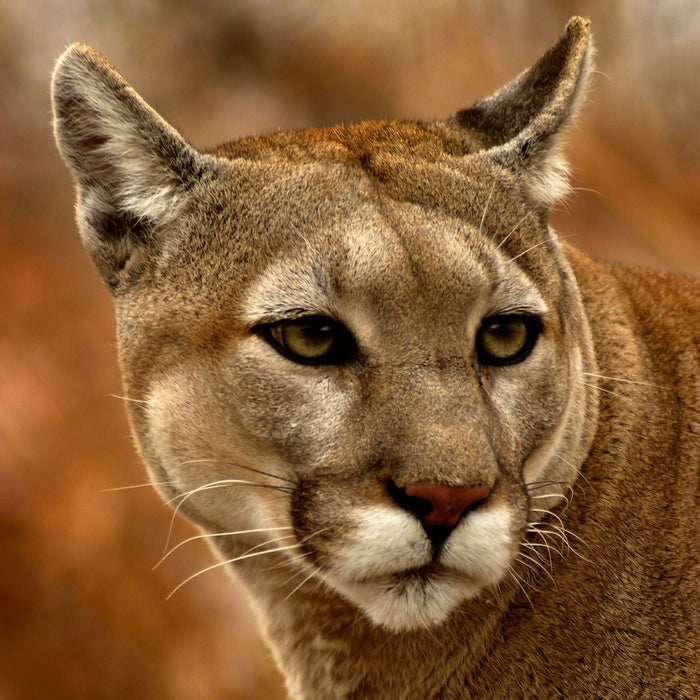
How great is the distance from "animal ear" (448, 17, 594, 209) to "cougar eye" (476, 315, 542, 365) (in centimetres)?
43

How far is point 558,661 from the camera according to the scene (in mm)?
2438

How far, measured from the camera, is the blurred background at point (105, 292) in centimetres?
497

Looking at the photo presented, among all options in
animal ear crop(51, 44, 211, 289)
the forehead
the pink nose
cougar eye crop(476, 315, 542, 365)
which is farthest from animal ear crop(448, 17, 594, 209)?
the pink nose

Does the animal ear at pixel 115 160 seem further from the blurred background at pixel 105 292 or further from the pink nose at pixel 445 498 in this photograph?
the blurred background at pixel 105 292

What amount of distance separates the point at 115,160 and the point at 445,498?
132 centimetres

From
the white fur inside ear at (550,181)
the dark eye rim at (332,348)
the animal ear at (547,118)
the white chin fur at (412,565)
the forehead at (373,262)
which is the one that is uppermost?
the animal ear at (547,118)

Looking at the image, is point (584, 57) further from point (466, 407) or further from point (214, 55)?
point (214, 55)

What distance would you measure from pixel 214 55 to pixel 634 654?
4425 millimetres

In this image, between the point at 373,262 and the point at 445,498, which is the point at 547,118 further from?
the point at 445,498

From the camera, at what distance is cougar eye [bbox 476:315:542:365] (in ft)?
7.88

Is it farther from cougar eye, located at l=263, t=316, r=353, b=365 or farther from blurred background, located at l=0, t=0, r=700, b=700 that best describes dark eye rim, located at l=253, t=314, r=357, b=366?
blurred background, located at l=0, t=0, r=700, b=700

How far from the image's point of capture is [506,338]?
2441mm

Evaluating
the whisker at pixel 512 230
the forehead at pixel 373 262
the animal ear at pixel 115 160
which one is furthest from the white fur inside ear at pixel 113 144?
the whisker at pixel 512 230

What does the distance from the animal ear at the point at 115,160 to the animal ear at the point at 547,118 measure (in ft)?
2.86
